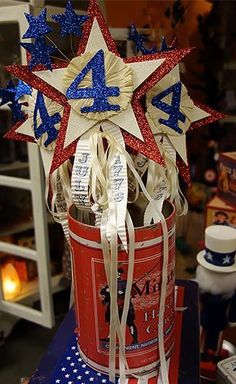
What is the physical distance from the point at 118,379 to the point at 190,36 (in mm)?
2141

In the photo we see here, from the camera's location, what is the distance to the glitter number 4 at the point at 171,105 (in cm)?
63

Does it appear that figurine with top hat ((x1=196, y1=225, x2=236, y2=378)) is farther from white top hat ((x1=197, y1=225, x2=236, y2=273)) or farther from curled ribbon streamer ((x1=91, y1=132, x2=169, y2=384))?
curled ribbon streamer ((x1=91, y1=132, x2=169, y2=384))

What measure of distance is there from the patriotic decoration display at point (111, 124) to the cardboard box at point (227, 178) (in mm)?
708

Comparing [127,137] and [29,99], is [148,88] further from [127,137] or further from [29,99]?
[29,99]

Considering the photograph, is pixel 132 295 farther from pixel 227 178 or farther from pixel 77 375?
pixel 227 178

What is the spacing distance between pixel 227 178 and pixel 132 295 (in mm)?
847

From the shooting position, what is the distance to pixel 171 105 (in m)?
0.63

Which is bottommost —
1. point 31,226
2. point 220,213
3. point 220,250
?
point 31,226

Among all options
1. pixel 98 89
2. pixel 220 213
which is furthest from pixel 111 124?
pixel 220 213

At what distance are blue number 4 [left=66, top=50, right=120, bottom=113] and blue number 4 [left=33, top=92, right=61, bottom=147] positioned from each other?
0.27 feet

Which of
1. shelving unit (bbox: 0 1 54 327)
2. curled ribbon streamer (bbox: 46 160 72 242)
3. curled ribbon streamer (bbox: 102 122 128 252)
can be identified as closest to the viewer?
curled ribbon streamer (bbox: 102 122 128 252)

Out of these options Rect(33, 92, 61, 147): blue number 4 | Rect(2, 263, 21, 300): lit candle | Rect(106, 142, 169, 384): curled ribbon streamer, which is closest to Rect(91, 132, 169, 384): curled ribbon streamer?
Rect(106, 142, 169, 384): curled ribbon streamer

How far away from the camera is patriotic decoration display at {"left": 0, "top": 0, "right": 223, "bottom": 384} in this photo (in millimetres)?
578

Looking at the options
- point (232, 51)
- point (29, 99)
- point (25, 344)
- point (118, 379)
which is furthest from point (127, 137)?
point (232, 51)
